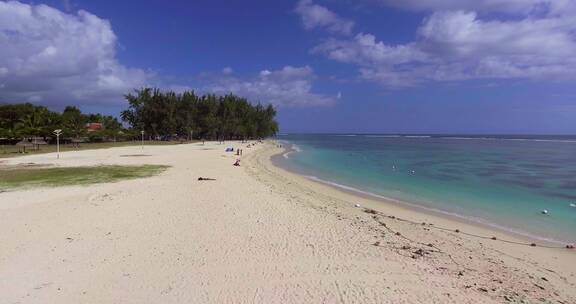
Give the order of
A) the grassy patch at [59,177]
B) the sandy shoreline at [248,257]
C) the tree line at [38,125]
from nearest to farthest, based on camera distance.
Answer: the sandy shoreline at [248,257] → the grassy patch at [59,177] → the tree line at [38,125]

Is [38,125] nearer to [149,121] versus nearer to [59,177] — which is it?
[149,121]

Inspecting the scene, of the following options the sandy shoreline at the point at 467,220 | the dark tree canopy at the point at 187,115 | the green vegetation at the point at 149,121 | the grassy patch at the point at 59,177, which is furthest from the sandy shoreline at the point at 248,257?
the dark tree canopy at the point at 187,115

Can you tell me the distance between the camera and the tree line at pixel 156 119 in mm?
52688

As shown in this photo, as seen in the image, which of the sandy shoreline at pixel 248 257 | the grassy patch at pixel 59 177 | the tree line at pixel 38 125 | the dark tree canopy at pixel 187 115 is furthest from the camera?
the dark tree canopy at pixel 187 115

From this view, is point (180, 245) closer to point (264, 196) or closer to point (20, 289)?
point (20, 289)

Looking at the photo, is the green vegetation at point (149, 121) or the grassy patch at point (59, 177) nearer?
the grassy patch at point (59, 177)

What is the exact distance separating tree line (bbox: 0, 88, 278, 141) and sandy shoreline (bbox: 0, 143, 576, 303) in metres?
45.8

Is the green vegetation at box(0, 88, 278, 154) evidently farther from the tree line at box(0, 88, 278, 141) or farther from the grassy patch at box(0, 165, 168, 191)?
the grassy patch at box(0, 165, 168, 191)

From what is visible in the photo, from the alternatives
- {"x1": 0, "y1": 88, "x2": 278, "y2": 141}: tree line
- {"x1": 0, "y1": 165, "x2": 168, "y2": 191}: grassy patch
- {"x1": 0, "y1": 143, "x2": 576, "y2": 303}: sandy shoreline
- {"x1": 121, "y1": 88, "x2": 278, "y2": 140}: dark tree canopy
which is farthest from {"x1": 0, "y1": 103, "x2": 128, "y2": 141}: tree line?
{"x1": 0, "y1": 143, "x2": 576, "y2": 303}: sandy shoreline

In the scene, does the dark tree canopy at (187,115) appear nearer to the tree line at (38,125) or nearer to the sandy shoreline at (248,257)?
the tree line at (38,125)

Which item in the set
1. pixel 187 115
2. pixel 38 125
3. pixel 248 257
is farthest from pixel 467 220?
pixel 187 115

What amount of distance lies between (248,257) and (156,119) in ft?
232

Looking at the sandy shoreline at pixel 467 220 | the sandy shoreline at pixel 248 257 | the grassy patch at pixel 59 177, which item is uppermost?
the grassy patch at pixel 59 177

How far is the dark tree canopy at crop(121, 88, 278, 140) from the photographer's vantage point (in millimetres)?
72125
